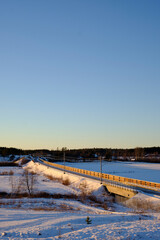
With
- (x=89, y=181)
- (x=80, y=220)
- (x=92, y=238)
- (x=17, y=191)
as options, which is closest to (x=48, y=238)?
(x=92, y=238)

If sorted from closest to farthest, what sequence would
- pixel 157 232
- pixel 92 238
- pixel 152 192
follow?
pixel 92 238 < pixel 157 232 < pixel 152 192

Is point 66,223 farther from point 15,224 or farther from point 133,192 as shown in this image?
point 133,192

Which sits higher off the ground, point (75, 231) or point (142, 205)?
point (75, 231)

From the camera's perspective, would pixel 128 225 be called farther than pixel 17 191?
No

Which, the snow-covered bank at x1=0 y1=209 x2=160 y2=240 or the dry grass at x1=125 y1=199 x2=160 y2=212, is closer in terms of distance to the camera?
the snow-covered bank at x1=0 y1=209 x2=160 y2=240

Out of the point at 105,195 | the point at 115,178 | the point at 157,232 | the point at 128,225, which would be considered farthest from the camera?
the point at 115,178

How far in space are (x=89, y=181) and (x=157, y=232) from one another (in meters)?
45.0

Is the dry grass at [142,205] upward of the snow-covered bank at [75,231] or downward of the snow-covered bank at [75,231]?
downward

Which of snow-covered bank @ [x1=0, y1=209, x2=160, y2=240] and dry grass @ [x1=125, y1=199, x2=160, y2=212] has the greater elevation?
snow-covered bank @ [x1=0, y1=209, x2=160, y2=240]

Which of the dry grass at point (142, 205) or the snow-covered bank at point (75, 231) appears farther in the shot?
the dry grass at point (142, 205)

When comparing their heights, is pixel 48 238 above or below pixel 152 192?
above

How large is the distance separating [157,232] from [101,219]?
469 centimetres

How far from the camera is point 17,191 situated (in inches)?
1957

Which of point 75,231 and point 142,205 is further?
point 142,205
